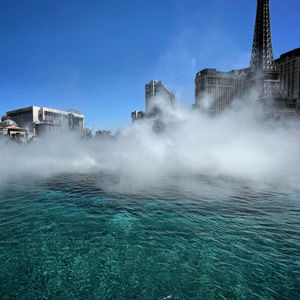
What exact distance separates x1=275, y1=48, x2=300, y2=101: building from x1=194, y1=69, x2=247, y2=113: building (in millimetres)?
31210

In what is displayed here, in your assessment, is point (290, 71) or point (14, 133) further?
point (290, 71)

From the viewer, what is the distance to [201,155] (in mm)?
28266

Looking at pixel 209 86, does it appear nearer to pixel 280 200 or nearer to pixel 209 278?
pixel 280 200

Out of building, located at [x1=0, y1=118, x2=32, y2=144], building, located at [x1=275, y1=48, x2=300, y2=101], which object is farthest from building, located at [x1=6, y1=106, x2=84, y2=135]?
building, located at [x1=275, y1=48, x2=300, y2=101]

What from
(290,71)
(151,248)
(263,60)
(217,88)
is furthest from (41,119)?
(290,71)

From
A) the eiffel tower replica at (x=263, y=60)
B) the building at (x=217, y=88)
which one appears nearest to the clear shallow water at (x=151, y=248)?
the building at (x=217, y=88)

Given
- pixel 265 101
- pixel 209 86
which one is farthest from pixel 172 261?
pixel 209 86

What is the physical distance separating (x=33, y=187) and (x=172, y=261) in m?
13.6

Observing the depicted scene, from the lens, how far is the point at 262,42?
107 metres

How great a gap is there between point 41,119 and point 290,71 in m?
185

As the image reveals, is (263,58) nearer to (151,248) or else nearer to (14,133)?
(151,248)

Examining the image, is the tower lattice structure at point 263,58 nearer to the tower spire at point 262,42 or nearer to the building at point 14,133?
the tower spire at point 262,42

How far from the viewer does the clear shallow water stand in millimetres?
5031

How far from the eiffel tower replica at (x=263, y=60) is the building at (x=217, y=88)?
9108mm
